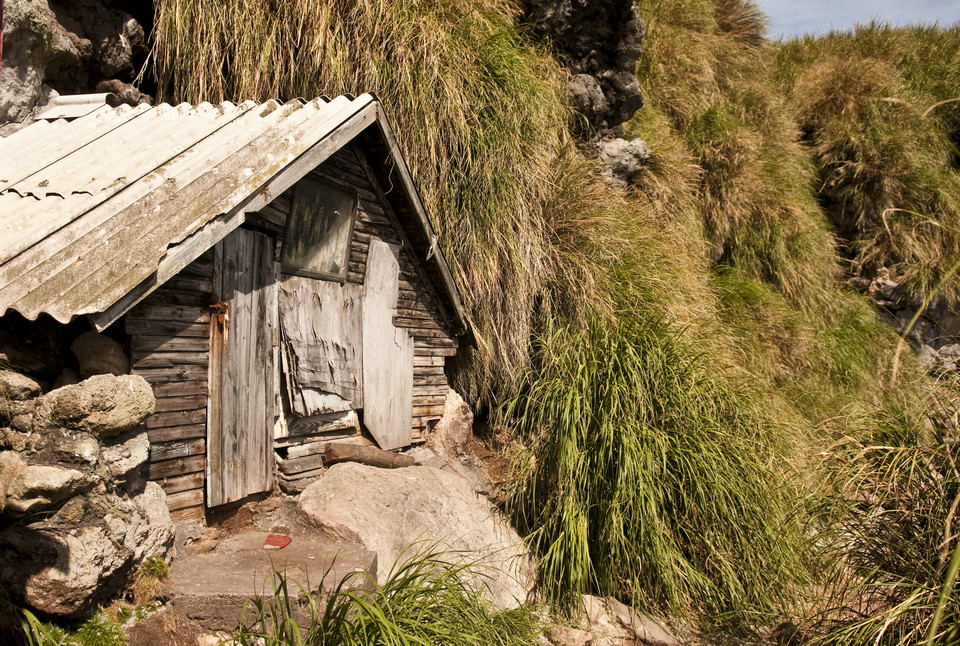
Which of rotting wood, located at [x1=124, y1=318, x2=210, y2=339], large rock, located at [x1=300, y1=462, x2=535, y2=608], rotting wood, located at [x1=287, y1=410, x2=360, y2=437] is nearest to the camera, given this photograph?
rotting wood, located at [x1=124, y1=318, x2=210, y2=339]

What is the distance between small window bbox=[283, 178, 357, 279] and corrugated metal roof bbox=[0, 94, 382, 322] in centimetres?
40

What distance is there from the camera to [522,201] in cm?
583

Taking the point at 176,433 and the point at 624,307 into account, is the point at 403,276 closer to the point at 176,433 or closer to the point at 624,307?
the point at 624,307

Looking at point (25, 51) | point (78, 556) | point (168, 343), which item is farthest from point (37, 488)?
point (25, 51)

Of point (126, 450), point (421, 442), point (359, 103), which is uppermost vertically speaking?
point (359, 103)

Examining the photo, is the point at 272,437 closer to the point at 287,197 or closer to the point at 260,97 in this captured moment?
the point at 287,197

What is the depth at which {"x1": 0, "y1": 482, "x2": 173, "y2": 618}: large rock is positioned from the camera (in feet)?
8.95

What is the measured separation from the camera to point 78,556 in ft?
9.25

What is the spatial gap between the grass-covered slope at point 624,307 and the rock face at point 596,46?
1.15ft

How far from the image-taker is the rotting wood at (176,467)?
3469 millimetres

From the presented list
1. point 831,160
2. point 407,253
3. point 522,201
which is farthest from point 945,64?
point 407,253

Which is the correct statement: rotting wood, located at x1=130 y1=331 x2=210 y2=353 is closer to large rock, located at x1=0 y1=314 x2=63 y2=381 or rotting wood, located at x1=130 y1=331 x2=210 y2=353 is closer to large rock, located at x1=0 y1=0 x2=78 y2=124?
large rock, located at x1=0 y1=314 x2=63 y2=381

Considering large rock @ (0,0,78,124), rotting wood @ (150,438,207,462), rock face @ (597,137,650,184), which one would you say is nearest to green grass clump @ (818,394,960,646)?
rotting wood @ (150,438,207,462)

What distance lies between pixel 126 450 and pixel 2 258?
991mm
